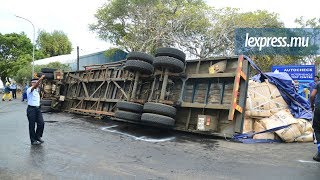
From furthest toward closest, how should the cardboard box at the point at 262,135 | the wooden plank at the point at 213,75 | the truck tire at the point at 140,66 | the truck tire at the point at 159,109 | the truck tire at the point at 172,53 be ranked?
the truck tire at the point at 140,66
the truck tire at the point at 172,53
the truck tire at the point at 159,109
the wooden plank at the point at 213,75
the cardboard box at the point at 262,135

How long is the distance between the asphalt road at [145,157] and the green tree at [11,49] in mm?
51787

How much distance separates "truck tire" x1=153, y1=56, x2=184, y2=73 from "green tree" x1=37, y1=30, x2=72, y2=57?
2203 inches

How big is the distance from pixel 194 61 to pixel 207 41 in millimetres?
14766

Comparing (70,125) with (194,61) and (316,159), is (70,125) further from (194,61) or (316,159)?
(316,159)

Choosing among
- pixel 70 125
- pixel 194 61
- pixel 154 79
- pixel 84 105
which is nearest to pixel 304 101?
pixel 194 61

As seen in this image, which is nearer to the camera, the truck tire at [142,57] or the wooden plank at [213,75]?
the wooden plank at [213,75]

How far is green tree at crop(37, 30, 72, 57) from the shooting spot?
61.5 m

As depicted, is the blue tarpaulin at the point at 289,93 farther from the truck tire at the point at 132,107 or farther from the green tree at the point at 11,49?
the green tree at the point at 11,49

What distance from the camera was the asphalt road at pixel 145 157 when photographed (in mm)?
5133

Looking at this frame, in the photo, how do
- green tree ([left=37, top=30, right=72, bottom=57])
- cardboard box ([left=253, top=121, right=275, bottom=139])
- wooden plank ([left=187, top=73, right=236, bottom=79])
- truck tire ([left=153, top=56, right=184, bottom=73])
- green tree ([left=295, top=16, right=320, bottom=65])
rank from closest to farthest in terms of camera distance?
1. cardboard box ([left=253, top=121, right=275, bottom=139])
2. wooden plank ([left=187, top=73, right=236, bottom=79])
3. truck tire ([left=153, top=56, right=184, bottom=73])
4. green tree ([left=295, top=16, right=320, bottom=65])
5. green tree ([left=37, top=30, right=72, bottom=57])

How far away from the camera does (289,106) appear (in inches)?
372

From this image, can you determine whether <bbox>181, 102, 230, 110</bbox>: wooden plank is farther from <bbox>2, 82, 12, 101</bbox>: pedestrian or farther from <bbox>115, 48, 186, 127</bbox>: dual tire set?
<bbox>2, 82, 12, 101</bbox>: pedestrian

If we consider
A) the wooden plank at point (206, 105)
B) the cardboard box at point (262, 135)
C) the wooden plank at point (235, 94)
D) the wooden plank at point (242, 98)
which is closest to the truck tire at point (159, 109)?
the wooden plank at point (206, 105)

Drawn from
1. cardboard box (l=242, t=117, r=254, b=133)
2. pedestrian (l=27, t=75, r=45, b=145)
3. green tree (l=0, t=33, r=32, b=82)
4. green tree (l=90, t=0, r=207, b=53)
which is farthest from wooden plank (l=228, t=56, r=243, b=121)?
green tree (l=0, t=33, r=32, b=82)
